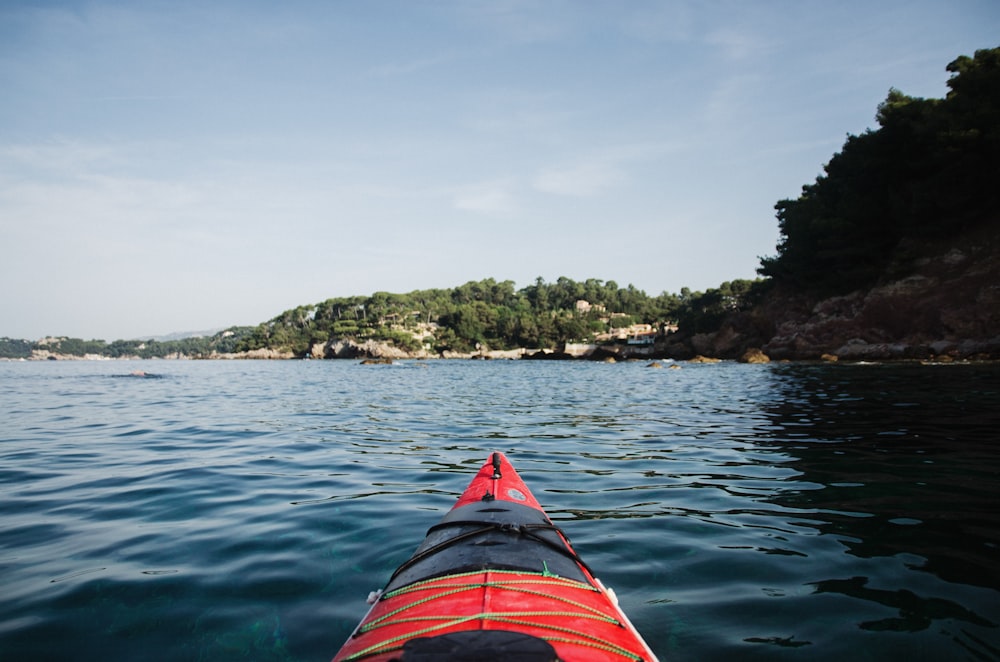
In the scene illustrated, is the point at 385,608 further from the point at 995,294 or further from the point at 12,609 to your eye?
the point at 995,294

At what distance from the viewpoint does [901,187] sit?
130 ft

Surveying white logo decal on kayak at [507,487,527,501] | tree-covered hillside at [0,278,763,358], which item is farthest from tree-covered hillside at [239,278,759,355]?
white logo decal on kayak at [507,487,527,501]

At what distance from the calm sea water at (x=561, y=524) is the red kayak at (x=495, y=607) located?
31.3 inches

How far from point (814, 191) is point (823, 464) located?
5652 centimetres

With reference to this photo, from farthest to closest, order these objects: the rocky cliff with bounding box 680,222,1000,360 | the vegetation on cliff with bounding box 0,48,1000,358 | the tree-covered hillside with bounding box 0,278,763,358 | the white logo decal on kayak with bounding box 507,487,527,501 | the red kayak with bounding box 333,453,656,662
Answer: the tree-covered hillside with bounding box 0,278,763,358, the vegetation on cliff with bounding box 0,48,1000,358, the rocky cliff with bounding box 680,222,1000,360, the white logo decal on kayak with bounding box 507,487,527,501, the red kayak with bounding box 333,453,656,662

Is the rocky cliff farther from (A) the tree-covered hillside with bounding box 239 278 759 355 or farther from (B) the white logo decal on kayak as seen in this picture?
(B) the white logo decal on kayak

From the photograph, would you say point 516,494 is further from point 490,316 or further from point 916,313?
point 490,316

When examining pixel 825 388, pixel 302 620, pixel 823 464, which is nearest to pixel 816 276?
pixel 825 388

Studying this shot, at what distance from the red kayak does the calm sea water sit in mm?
796

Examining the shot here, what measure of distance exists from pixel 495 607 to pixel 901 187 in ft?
163

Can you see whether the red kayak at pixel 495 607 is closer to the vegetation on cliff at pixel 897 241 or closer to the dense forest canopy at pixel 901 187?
the vegetation on cliff at pixel 897 241

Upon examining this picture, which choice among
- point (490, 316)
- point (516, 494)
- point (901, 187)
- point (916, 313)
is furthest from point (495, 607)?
point (490, 316)

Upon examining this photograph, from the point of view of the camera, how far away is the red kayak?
1900 millimetres

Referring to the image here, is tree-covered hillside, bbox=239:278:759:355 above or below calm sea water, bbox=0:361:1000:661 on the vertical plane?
above
